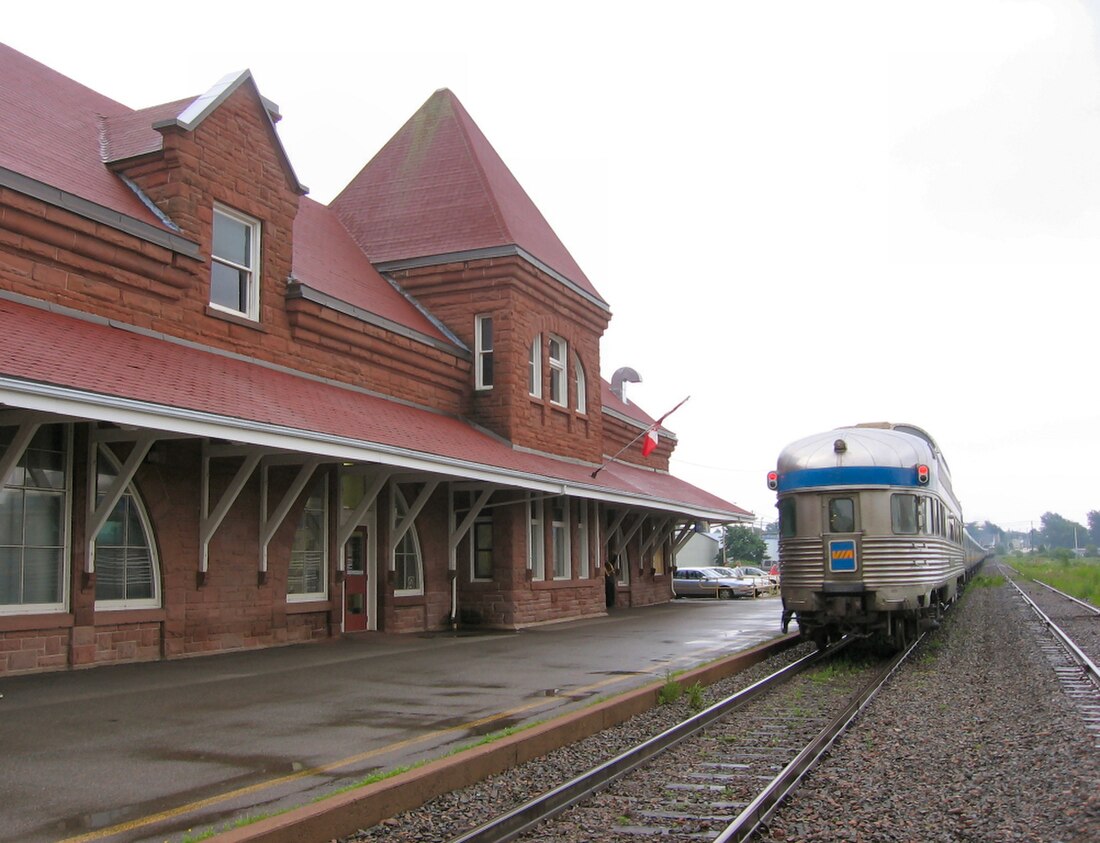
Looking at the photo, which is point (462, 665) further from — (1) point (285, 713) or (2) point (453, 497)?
(2) point (453, 497)

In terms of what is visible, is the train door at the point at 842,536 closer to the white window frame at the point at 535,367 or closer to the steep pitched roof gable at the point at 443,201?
the white window frame at the point at 535,367

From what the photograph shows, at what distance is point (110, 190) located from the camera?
1349cm

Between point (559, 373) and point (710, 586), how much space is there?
18.7 metres

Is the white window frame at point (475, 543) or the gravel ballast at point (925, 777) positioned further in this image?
the white window frame at point (475, 543)

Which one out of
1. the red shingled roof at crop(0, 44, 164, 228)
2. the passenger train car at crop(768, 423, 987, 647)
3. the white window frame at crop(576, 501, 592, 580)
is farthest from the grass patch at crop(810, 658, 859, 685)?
the red shingled roof at crop(0, 44, 164, 228)

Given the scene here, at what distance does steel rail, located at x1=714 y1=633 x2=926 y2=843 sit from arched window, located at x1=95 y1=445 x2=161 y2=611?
7.81m

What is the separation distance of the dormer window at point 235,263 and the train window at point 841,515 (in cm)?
876

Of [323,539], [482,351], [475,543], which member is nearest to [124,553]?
[323,539]

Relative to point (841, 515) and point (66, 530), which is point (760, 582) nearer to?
point (841, 515)

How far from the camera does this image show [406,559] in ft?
58.1

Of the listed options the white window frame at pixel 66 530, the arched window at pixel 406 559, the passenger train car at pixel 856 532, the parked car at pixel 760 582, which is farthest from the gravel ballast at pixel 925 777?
the parked car at pixel 760 582

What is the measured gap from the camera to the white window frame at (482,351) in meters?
20.0

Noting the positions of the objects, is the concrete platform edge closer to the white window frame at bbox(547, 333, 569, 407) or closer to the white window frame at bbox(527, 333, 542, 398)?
the white window frame at bbox(527, 333, 542, 398)

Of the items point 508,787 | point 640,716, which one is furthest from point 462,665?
point 508,787
